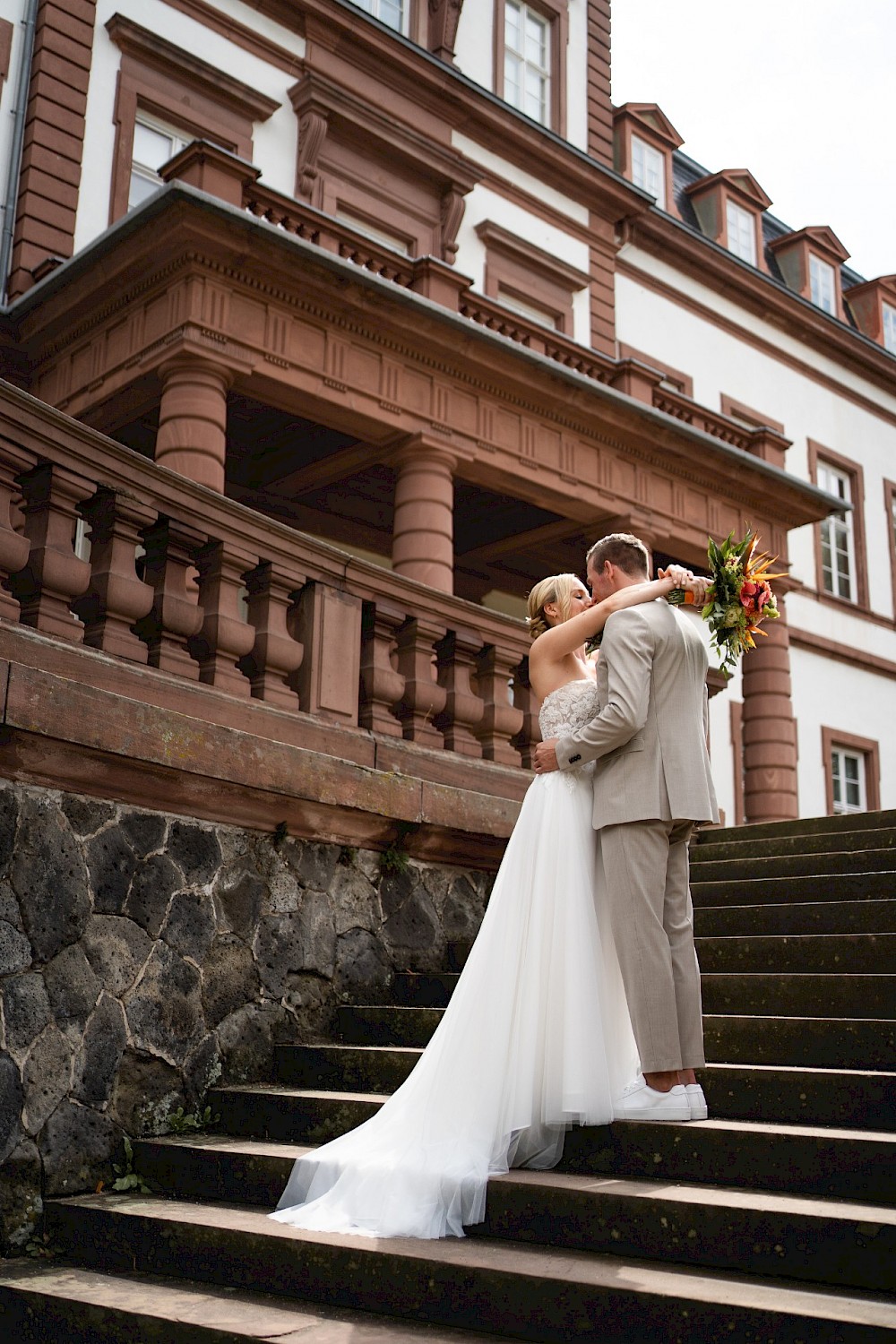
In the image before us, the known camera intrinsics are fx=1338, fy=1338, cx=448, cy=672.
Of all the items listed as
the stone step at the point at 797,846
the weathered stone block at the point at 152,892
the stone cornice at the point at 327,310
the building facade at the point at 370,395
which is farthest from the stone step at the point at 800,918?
the stone cornice at the point at 327,310

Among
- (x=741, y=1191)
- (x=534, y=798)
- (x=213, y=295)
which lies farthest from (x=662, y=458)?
(x=741, y=1191)

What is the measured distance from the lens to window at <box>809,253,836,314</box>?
2391cm

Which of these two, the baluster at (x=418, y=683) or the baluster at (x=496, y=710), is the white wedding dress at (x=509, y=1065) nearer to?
the baluster at (x=418, y=683)

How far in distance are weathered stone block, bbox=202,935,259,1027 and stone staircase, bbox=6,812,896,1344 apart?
14.6 inches

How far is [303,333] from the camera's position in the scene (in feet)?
34.2

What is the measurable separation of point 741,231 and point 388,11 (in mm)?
8632

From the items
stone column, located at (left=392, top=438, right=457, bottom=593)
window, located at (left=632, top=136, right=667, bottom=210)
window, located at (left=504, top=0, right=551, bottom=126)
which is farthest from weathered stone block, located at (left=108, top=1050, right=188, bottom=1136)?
window, located at (left=632, top=136, right=667, bottom=210)

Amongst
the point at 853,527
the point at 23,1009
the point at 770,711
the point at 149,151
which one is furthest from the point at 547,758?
the point at 853,527

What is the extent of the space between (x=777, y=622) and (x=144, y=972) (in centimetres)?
1110

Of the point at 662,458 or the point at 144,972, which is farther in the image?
the point at 662,458

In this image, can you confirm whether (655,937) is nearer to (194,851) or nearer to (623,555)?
(623,555)

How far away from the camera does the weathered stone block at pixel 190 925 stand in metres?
5.39

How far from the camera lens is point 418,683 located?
697cm

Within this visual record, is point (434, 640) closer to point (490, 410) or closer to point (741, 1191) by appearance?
point (741, 1191)
